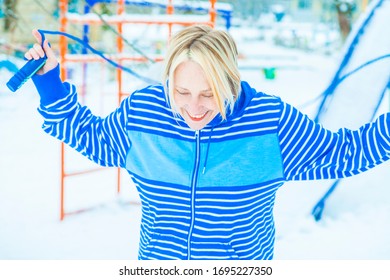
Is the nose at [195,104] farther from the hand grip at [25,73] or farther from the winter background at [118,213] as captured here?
the winter background at [118,213]

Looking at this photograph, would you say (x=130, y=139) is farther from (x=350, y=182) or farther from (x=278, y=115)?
(x=350, y=182)

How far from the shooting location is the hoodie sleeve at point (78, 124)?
2.62 ft

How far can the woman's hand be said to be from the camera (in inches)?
31.2

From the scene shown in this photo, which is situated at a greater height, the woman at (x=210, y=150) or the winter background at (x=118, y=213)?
the woman at (x=210, y=150)

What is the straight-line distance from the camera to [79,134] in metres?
0.83

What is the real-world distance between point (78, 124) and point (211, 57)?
0.90 ft

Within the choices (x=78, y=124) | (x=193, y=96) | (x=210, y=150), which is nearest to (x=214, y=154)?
(x=210, y=150)

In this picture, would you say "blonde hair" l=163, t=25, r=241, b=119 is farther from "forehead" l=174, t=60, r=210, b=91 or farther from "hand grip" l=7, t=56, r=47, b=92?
"hand grip" l=7, t=56, r=47, b=92

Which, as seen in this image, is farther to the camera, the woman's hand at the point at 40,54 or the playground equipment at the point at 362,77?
the playground equipment at the point at 362,77

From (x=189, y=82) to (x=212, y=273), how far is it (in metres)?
0.36

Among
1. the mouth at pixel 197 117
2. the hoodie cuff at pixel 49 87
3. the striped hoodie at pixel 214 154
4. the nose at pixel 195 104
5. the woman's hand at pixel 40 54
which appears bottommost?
the striped hoodie at pixel 214 154

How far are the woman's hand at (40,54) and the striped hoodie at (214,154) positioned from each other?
0.04 feet

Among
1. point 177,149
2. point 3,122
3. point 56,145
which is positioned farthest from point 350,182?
point 3,122

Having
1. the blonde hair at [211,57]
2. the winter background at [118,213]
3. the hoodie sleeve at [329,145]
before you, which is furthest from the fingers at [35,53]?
the winter background at [118,213]
